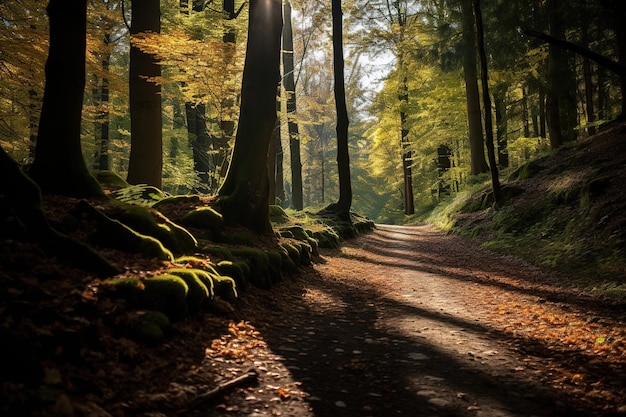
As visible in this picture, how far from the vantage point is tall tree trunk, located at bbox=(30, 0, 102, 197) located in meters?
5.14

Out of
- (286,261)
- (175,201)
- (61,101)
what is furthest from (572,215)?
(61,101)

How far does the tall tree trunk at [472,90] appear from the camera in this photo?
16.9 meters

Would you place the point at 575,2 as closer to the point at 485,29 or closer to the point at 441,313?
the point at 485,29

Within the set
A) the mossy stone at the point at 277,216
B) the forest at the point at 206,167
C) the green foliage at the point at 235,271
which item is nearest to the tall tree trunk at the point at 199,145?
the forest at the point at 206,167

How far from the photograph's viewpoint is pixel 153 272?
4.14m

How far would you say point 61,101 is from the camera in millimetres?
5191

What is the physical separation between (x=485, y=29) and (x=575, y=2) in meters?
3.29

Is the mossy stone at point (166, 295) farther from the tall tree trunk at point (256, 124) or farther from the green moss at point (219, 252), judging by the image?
the tall tree trunk at point (256, 124)

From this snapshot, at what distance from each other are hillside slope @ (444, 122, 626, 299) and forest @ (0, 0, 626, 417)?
0.06 meters

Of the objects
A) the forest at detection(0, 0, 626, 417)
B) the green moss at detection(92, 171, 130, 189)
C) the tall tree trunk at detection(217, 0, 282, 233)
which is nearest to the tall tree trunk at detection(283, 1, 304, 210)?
the forest at detection(0, 0, 626, 417)

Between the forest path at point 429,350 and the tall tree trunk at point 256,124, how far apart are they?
5.71ft

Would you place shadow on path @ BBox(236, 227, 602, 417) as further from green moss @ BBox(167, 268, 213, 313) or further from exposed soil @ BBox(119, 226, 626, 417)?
green moss @ BBox(167, 268, 213, 313)

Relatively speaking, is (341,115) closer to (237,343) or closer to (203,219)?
(203,219)

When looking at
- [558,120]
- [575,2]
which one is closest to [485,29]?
[575,2]
